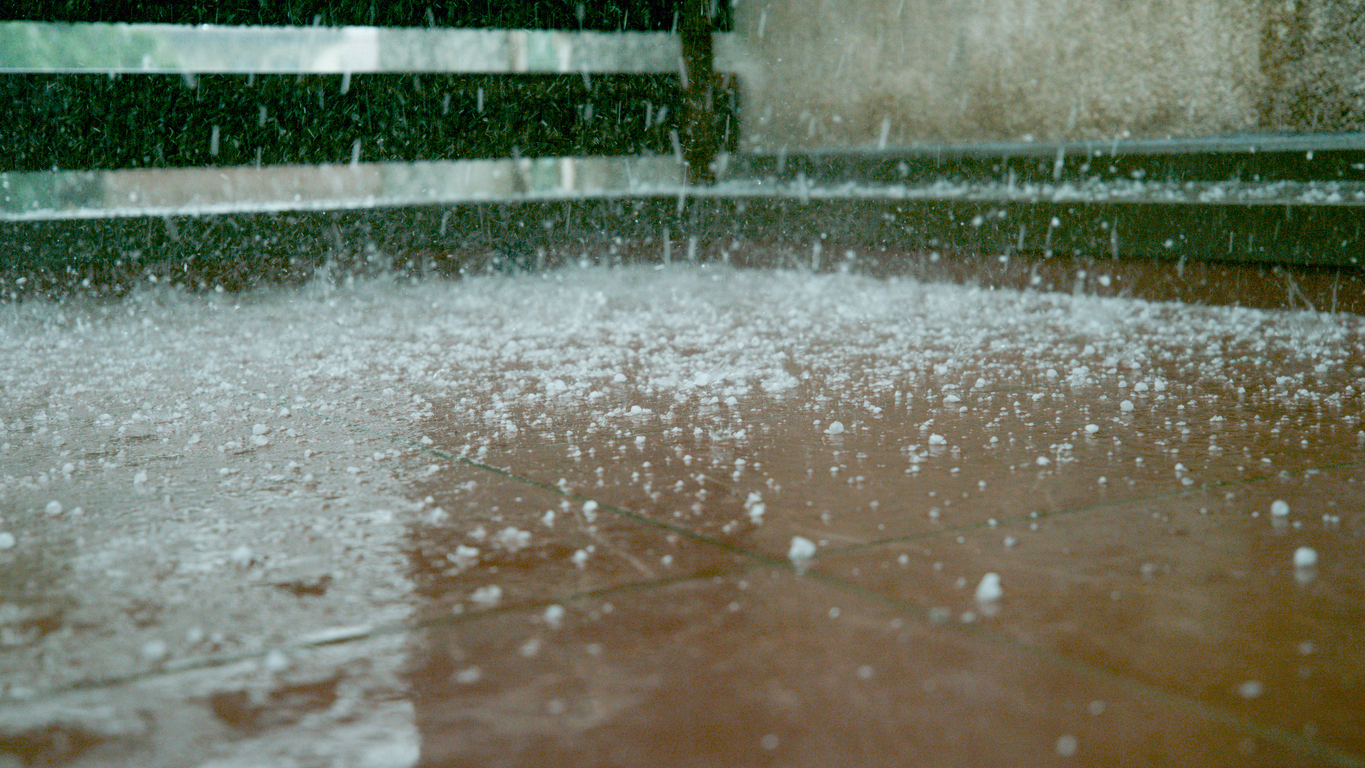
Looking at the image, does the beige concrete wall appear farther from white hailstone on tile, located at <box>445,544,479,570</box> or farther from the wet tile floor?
white hailstone on tile, located at <box>445,544,479,570</box>

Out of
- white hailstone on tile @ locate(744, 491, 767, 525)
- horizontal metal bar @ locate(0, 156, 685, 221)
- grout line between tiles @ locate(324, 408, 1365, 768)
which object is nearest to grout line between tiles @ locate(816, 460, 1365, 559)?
grout line between tiles @ locate(324, 408, 1365, 768)

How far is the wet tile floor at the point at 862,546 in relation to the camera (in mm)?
691

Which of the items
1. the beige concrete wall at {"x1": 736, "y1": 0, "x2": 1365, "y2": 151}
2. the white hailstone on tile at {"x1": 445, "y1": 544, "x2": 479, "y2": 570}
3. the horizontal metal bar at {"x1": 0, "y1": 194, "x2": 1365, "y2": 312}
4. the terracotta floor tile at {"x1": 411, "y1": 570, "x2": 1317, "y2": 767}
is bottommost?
the horizontal metal bar at {"x1": 0, "y1": 194, "x2": 1365, "y2": 312}

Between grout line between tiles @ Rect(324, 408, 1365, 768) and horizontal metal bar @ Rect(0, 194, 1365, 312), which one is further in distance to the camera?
horizontal metal bar @ Rect(0, 194, 1365, 312)

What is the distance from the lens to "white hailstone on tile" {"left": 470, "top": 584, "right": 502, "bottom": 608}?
901 millimetres

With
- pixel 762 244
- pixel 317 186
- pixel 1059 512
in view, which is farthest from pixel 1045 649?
pixel 317 186

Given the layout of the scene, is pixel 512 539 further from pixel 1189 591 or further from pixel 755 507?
pixel 1189 591

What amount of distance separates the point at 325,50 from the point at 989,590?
3577 mm

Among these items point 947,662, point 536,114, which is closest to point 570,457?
point 947,662

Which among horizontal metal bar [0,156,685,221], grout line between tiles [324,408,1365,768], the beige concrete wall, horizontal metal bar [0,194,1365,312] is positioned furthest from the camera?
horizontal metal bar [0,156,685,221]

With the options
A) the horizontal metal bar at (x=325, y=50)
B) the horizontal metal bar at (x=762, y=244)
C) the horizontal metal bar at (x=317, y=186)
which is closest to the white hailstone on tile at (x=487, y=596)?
the horizontal metal bar at (x=762, y=244)

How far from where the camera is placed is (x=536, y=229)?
3.91 metres

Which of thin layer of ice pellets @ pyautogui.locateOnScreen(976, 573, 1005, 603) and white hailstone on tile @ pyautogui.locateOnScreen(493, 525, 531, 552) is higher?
thin layer of ice pellets @ pyautogui.locateOnScreen(976, 573, 1005, 603)

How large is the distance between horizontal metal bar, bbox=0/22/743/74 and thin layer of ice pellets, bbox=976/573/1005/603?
3.43 metres
